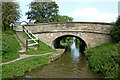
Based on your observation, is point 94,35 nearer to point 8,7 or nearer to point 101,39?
point 101,39

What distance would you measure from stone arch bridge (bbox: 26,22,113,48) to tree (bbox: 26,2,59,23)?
11.9 meters

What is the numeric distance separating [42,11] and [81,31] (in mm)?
14382

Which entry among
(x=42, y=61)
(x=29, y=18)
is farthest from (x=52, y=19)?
(x=42, y=61)

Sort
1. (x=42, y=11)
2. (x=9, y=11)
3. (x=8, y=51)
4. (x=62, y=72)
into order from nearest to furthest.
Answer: (x=62, y=72) < (x=8, y=51) < (x=9, y=11) < (x=42, y=11)

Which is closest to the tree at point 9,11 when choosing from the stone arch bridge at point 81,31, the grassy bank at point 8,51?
the stone arch bridge at point 81,31

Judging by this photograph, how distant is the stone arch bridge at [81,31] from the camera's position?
492 inches

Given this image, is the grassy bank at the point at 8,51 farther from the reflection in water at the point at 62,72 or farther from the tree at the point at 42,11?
the tree at the point at 42,11

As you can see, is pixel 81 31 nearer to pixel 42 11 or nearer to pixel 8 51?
pixel 8 51

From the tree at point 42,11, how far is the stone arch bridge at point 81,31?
11913 mm

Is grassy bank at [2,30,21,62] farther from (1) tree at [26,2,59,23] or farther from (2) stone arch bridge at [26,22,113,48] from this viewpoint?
(1) tree at [26,2,59,23]

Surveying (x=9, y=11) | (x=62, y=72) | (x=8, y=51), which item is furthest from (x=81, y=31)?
(x=9, y=11)

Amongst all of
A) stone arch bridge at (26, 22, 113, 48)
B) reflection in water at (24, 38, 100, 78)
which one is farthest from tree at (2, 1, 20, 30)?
reflection in water at (24, 38, 100, 78)

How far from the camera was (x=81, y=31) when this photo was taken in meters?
12.8

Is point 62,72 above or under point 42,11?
under
